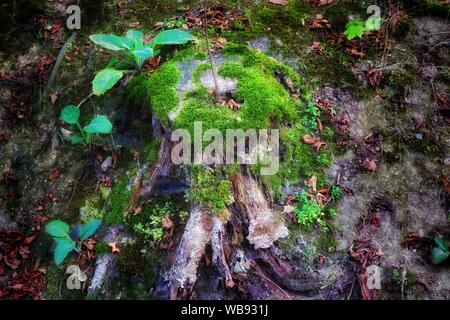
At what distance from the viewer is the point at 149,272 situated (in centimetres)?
381

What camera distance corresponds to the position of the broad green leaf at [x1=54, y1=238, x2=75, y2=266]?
12.1 feet

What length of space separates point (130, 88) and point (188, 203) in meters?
1.61

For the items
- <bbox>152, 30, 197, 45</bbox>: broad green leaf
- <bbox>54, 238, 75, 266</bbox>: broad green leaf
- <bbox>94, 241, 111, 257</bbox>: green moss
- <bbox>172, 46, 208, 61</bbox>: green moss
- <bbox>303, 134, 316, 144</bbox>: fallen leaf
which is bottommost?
<bbox>94, 241, 111, 257</bbox>: green moss

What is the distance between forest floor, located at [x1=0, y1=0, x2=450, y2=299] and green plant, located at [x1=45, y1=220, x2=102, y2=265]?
0.61 ft

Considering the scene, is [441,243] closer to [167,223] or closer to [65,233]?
[167,223]

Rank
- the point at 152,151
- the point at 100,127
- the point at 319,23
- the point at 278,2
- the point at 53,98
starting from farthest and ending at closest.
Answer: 1. the point at 278,2
2. the point at 319,23
3. the point at 53,98
4. the point at 152,151
5. the point at 100,127

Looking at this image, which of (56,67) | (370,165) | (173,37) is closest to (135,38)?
(173,37)

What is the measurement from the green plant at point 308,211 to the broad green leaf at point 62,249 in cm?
219

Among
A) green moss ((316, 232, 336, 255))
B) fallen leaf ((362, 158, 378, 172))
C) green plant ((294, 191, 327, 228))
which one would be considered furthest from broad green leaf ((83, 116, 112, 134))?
fallen leaf ((362, 158, 378, 172))

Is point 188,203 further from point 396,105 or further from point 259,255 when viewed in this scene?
point 396,105

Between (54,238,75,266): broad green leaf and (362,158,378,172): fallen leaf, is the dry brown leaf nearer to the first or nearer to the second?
(54,238,75,266): broad green leaf

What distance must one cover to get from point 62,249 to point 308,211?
2.38 metres

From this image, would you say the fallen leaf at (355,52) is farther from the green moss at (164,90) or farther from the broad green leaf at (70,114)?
the broad green leaf at (70,114)

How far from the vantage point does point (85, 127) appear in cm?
418
